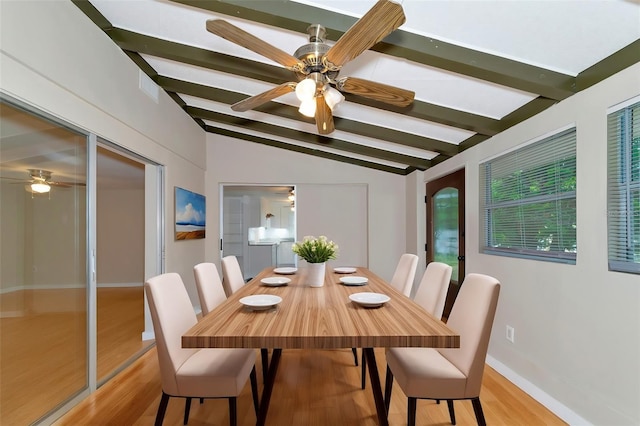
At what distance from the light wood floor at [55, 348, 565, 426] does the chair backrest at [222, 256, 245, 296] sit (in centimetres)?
77

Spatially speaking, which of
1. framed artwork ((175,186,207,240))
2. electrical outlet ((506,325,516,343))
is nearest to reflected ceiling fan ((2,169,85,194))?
framed artwork ((175,186,207,240))

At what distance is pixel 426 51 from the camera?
198 cm

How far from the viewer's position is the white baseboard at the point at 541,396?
198 cm

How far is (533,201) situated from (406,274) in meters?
1.13

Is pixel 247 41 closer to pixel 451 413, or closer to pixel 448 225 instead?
pixel 451 413

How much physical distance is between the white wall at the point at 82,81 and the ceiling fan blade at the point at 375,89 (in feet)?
5.63

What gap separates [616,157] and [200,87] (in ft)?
11.3

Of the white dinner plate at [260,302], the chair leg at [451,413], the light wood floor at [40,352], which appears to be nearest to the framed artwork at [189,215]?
the light wood floor at [40,352]

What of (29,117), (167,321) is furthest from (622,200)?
(29,117)

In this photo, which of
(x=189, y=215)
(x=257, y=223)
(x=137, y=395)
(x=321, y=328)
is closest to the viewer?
(x=321, y=328)

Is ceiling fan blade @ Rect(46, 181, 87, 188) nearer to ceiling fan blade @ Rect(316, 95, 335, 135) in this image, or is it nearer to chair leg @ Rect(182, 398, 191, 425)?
chair leg @ Rect(182, 398, 191, 425)

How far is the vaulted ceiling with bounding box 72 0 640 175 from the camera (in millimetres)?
1675

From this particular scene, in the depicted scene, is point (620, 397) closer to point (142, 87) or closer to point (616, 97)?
point (616, 97)

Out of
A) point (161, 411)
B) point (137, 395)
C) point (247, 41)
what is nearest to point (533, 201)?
point (247, 41)
